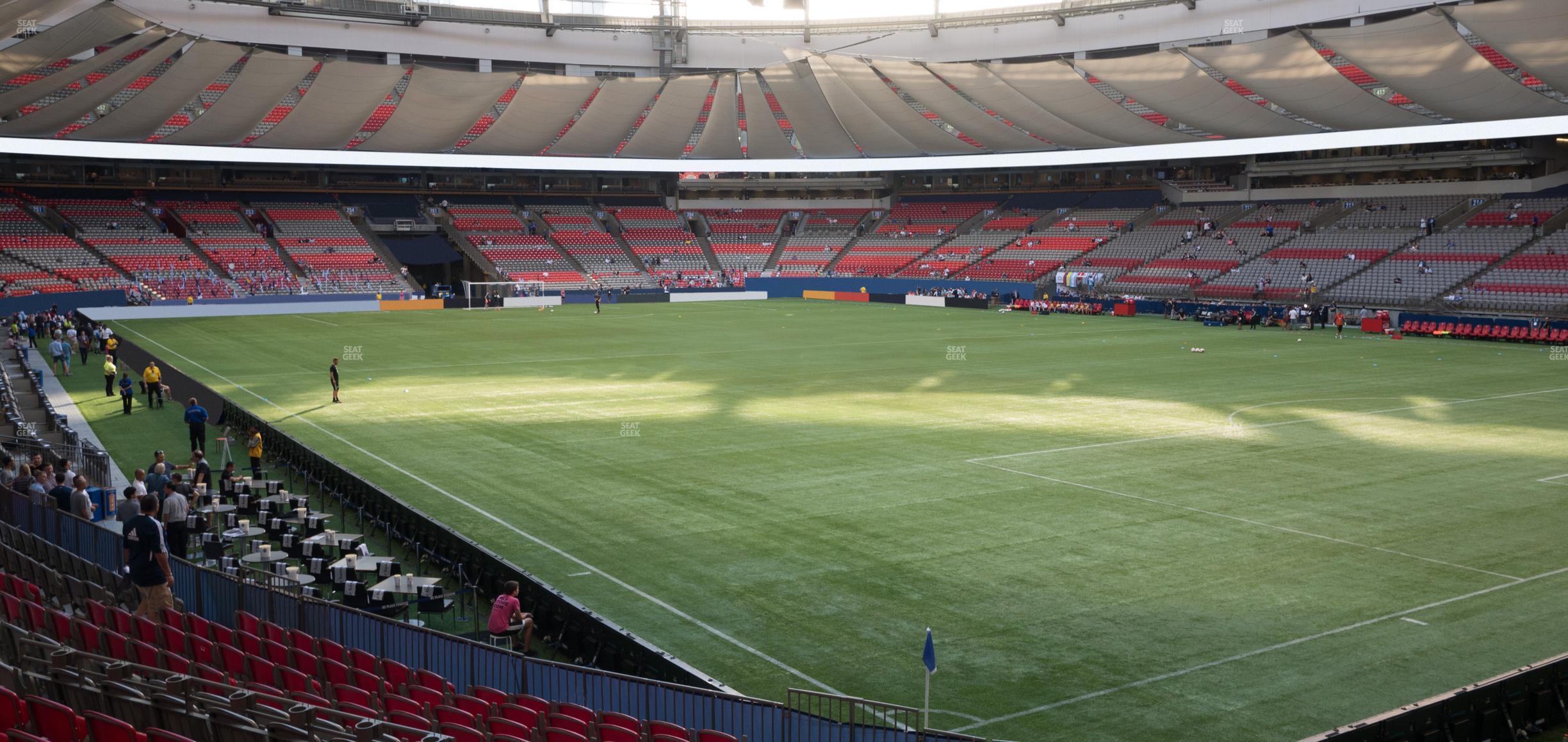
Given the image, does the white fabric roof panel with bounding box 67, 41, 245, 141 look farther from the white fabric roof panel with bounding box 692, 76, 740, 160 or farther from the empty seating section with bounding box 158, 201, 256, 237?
the white fabric roof panel with bounding box 692, 76, 740, 160

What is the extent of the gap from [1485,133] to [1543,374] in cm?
2651

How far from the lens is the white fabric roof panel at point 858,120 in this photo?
88438 millimetres

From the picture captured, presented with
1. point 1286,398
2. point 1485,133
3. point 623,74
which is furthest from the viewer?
point 623,74

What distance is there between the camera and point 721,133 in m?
92.9

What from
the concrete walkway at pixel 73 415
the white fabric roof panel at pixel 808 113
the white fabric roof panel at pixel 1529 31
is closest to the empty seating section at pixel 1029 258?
the white fabric roof panel at pixel 808 113

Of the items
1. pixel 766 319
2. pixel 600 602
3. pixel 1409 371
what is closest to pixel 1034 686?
pixel 600 602

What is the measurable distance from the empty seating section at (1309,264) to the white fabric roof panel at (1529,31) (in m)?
10.2

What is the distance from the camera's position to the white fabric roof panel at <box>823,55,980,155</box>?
3425 inches

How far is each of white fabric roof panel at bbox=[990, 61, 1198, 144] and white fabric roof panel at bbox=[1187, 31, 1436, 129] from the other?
5.67 m

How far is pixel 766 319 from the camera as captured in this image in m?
66.1

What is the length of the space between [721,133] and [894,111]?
13.7 meters

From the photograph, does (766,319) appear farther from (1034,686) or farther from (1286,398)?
(1034,686)

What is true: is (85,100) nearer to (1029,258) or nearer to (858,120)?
(858,120)

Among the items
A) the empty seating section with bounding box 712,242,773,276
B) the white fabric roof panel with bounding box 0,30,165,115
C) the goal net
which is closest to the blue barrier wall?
the empty seating section with bounding box 712,242,773,276
